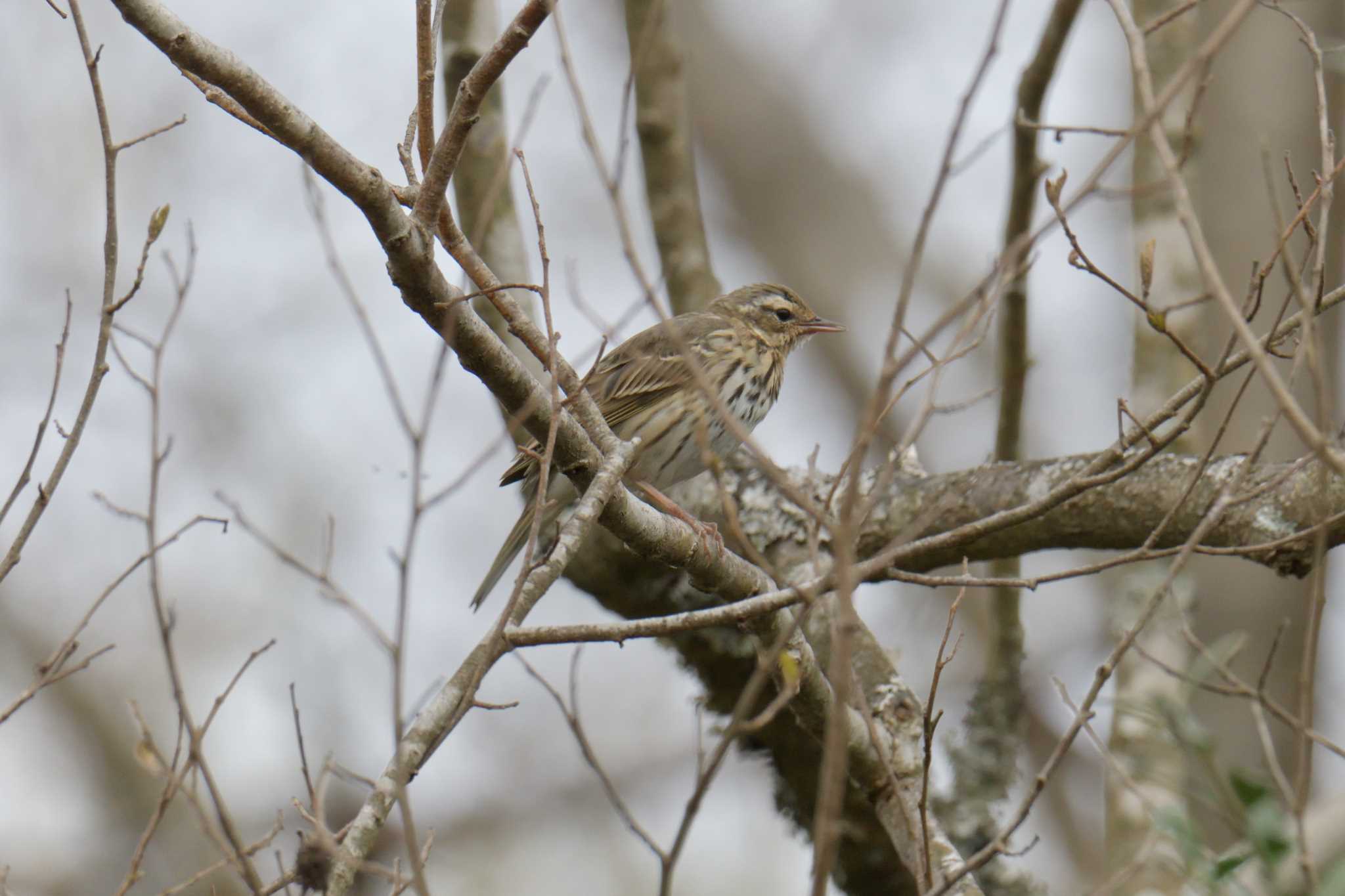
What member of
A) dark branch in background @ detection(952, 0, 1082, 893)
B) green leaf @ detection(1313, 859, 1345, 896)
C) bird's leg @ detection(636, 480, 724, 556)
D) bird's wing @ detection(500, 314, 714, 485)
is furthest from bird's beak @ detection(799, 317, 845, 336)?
green leaf @ detection(1313, 859, 1345, 896)

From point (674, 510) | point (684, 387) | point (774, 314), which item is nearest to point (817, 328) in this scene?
point (774, 314)

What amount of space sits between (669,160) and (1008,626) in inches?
142

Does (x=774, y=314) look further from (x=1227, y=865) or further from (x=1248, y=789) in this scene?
(x=1227, y=865)

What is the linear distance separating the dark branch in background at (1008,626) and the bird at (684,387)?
1470 mm

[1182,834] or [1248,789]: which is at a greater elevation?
[1248,789]

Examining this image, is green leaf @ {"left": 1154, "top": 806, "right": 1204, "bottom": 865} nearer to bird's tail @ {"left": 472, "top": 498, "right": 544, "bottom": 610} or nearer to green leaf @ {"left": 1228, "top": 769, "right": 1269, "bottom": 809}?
green leaf @ {"left": 1228, "top": 769, "right": 1269, "bottom": 809}

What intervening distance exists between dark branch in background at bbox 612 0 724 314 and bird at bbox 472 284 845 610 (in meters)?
0.31

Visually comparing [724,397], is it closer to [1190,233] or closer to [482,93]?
[482,93]

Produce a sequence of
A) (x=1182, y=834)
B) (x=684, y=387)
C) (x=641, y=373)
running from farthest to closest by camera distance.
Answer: (x=641, y=373), (x=684, y=387), (x=1182, y=834)

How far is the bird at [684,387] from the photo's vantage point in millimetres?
7234

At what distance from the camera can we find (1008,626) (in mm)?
8602

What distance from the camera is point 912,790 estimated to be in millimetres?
5574

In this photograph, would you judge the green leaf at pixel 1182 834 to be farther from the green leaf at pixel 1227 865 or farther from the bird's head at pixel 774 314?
the bird's head at pixel 774 314

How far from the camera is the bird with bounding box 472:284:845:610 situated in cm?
723
